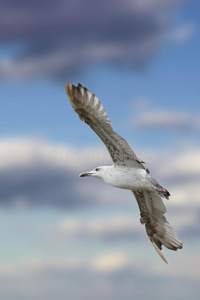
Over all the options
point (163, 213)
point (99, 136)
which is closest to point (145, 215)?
point (163, 213)

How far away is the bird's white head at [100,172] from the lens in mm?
17273

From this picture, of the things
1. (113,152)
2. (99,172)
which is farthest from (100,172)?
(113,152)

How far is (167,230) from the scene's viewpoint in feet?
63.3

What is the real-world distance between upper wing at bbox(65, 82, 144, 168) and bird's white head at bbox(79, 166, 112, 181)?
1.28 ft

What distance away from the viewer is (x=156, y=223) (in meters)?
19.2

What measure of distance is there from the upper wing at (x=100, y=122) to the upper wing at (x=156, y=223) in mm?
2001

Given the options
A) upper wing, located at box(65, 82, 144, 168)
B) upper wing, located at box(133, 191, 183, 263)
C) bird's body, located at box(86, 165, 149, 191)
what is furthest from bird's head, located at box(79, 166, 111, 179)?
upper wing, located at box(133, 191, 183, 263)

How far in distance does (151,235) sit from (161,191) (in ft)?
9.33

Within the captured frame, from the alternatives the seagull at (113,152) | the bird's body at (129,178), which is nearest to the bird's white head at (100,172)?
the seagull at (113,152)

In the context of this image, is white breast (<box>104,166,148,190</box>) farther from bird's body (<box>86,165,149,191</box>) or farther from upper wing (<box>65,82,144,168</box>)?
upper wing (<box>65,82,144,168</box>)

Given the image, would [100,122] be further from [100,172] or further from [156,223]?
[156,223]

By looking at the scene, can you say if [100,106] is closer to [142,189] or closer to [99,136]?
[99,136]

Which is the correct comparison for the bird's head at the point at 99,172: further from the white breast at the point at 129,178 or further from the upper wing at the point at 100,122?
the upper wing at the point at 100,122

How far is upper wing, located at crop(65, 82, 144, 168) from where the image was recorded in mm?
16562
